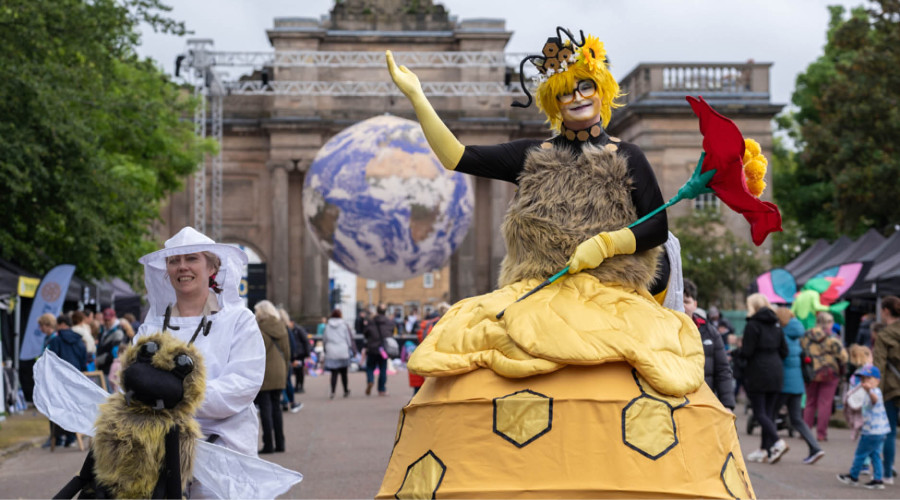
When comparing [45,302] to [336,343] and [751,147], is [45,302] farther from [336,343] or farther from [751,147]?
[751,147]

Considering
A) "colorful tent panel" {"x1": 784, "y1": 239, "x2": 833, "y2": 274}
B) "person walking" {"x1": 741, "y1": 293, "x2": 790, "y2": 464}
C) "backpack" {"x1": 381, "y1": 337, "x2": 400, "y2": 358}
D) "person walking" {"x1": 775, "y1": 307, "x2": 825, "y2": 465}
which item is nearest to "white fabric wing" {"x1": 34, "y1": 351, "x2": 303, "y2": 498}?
"person walking" {"x1": 741, "y1": 293, "x2": 790, "y2": 464}

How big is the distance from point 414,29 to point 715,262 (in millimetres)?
18325

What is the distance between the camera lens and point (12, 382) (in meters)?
18.8

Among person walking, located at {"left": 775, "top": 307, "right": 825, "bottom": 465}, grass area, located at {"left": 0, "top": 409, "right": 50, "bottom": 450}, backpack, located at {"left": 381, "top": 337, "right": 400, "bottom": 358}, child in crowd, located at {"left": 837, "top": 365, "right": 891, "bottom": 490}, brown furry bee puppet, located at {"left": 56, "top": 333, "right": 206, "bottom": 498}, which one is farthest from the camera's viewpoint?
backpack, located at {"left": 381, "top": 337, "right": 400, "bottom": 358}

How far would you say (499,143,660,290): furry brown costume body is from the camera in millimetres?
4328

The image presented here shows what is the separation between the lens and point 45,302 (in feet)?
58.7

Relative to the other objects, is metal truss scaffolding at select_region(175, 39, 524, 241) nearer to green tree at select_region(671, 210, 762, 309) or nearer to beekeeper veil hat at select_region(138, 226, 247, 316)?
green tree at select_region(671, 210, 762, 309)

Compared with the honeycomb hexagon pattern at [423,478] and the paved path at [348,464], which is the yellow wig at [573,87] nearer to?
the honeycomb hexagon pattern at [423,478]

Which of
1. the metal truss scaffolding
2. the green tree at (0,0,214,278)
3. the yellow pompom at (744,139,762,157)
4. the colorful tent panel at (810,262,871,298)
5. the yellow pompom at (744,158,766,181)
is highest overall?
the metal truss scaffolding

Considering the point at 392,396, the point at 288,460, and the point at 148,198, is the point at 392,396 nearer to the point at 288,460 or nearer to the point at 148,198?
the point at 148,198

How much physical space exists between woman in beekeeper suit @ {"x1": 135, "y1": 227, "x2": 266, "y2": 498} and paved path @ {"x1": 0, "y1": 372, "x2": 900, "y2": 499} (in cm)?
489

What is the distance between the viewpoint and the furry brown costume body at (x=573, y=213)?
4.33 m

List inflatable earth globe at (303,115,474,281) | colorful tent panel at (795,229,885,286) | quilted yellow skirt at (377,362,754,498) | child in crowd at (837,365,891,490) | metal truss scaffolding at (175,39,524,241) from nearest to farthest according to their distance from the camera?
quilted yellow skirt at (377,362,754,498), child in crowd at (837,365,891,490), inflatable earth globe at (303,115,474,281), colorful tent panel at (795,229,885,286), metal truss scaffolding at (175,39,524,241)

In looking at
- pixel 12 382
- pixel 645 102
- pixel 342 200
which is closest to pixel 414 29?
pixel 645 102
